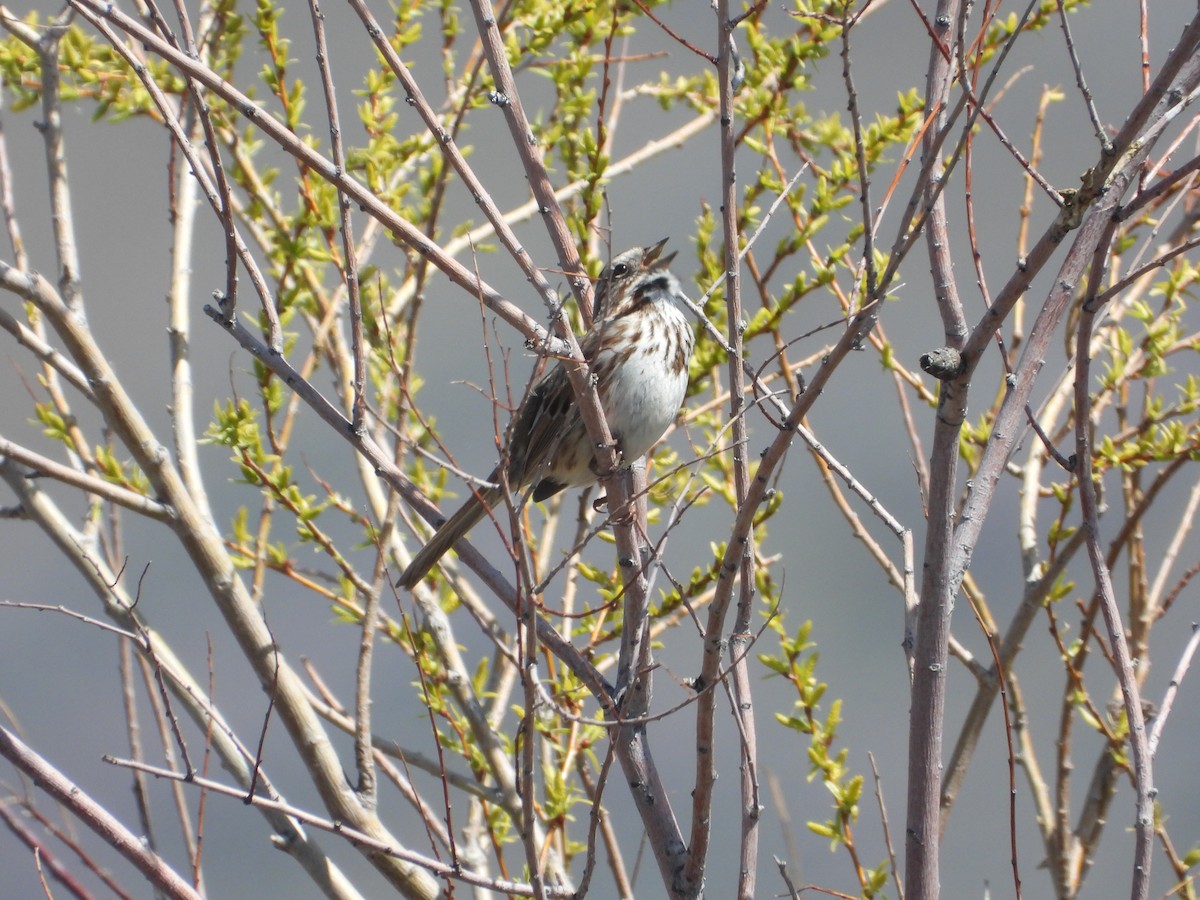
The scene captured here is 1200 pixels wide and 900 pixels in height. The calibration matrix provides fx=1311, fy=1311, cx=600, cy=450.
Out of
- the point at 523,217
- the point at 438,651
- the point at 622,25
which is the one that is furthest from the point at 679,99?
the point at 438,651

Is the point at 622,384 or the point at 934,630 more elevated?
the point at 622,384

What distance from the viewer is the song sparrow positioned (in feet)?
12.2

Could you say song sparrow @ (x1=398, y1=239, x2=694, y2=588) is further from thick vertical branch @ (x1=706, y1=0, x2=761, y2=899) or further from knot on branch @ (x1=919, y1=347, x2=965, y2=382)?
knot on branch @ (x1=919, y1=347, x2=965, y2=382)

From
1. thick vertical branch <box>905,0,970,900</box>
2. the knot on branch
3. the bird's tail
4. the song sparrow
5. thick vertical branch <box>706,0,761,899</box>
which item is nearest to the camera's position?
the knot on branch

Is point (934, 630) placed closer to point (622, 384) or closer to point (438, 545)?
point (438, 545)

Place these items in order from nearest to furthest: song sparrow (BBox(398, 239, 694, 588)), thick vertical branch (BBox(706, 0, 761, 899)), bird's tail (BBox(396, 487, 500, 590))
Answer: thick vertical branch (BBox(706, 0, 761, 899)) → bird's tail (BBox(396, 487, 500, 590)) → song sparrow (BBox(398, 239, 694, 588))

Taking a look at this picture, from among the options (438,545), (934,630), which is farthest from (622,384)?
(934,630)

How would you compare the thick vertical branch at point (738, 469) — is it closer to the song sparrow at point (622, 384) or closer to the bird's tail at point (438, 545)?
the bird's tail at point (438, 545)

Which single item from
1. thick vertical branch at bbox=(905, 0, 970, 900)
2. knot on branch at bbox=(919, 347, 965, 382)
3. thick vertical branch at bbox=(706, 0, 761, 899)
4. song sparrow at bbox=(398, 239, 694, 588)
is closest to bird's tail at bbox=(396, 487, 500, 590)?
song sparrow at bbox=(398, 239, 694, 588)

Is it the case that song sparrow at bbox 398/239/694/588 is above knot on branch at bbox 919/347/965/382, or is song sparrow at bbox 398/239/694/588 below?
above

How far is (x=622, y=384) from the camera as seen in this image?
12.5ft

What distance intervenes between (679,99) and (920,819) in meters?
2.76

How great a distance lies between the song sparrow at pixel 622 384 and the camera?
372cm

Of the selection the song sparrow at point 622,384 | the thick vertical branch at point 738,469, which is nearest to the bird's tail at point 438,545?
the song sparrow at point 622,384
